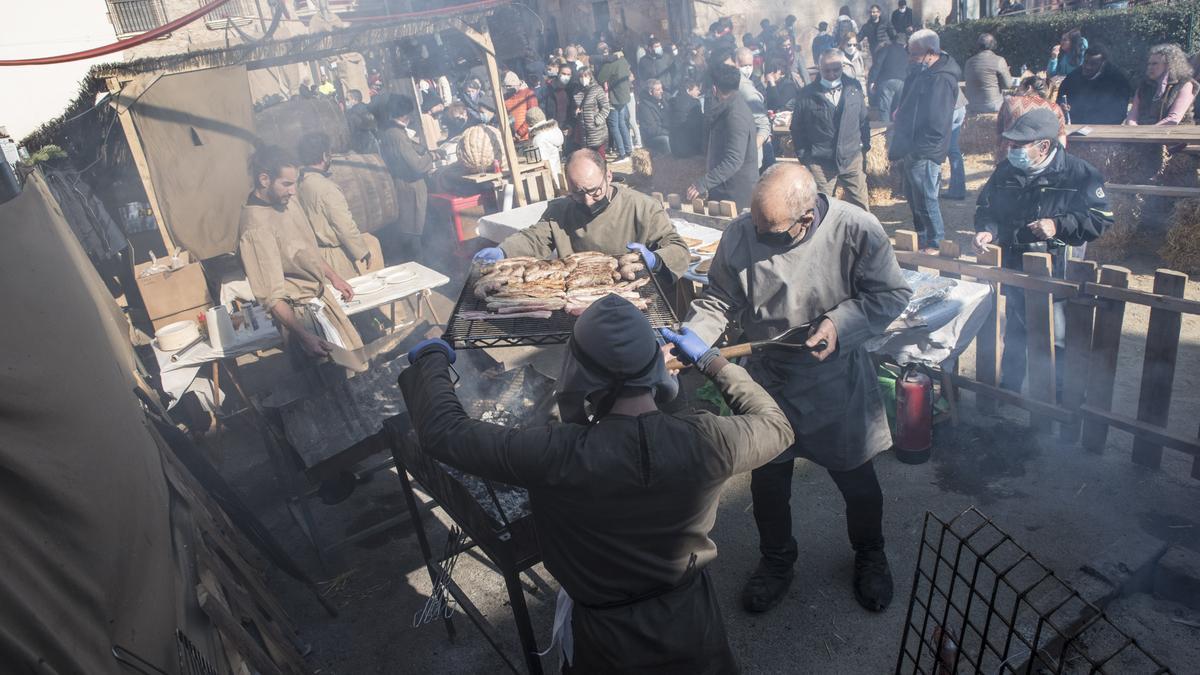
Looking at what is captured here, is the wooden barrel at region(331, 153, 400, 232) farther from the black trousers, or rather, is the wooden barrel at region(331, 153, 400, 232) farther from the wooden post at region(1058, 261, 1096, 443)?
the wooden post at region(1058, 261, 1096, 443)

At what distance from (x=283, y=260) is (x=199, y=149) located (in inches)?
173

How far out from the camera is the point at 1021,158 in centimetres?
497

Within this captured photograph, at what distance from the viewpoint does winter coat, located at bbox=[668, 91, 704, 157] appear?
42.0ft

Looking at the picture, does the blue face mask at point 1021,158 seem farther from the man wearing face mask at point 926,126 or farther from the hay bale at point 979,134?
the hay bale at point 979,134

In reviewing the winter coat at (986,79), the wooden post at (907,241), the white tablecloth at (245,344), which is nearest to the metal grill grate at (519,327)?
the wooden post at (907,241)

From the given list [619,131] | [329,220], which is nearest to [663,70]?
[619,131]

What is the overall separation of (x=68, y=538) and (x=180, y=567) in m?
1.03

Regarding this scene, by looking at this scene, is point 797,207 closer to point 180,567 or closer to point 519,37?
point 180,567

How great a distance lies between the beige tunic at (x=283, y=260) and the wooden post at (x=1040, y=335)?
5651 millimetres

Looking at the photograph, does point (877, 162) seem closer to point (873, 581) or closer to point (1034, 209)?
point (1034, 209)

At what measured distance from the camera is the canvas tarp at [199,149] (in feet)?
30.0

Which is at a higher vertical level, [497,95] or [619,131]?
[497,95]

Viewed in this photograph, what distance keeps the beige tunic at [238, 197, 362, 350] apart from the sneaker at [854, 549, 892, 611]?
4871 millimetres

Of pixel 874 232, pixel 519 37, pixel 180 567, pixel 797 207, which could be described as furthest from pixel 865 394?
pixel 519 37
